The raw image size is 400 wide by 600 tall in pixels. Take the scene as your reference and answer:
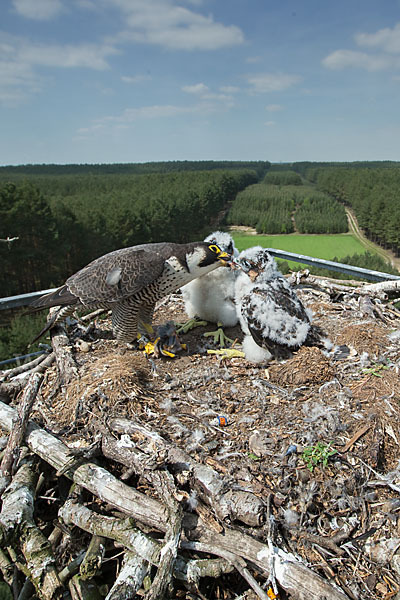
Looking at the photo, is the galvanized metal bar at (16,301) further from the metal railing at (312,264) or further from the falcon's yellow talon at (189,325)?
the falcon's yellow talon at (189,325)

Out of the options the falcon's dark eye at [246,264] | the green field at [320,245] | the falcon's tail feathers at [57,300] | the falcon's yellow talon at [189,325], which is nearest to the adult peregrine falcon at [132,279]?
the falcon's tail feathers at [57,300]

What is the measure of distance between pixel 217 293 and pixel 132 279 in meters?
1.12

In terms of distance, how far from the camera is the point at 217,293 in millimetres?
4285

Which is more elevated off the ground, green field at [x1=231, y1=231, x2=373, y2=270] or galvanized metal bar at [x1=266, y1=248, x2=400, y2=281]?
galvanized metal bar at [x1=266, y1=248, x2=400, y2=281]

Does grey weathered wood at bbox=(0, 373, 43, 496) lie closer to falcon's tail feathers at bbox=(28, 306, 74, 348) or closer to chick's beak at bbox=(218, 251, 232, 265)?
falcon's tail feathers at bbox=(28, 306, 74, 348)

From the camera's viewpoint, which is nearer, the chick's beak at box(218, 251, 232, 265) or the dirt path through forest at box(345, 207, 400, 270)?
the chick's beak at box(218, 251, 232, 265)

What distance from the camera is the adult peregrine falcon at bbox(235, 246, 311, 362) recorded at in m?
3.53

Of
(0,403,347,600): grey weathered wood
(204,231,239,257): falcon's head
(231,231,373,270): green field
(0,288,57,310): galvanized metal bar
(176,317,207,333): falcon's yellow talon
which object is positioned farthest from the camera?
(231,231,373,270): green field

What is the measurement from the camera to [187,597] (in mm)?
1838

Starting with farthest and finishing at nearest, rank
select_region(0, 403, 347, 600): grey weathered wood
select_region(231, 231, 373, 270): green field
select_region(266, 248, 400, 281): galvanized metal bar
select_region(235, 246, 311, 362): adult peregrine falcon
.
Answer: select_region(231, 231, 373, 270): green field
select_region(266, 248, 400, 281): galvanized metal bar
select_region(235, 246, 311, 362): adult peregrine falcon
select_region(0, 403, 347, 600): grey weathered wood

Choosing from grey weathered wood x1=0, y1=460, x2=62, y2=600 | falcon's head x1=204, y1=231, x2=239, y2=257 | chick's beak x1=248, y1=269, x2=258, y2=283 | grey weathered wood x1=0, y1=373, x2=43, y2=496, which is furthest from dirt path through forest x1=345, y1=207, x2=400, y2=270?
grey weathered wood x1=0, y1=460, x2=62, y2=600

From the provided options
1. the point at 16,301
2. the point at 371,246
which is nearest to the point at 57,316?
the point at 16,301

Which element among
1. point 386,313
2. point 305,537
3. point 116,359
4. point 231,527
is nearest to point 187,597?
point 231,527

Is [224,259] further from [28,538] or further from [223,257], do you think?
[28,538]
